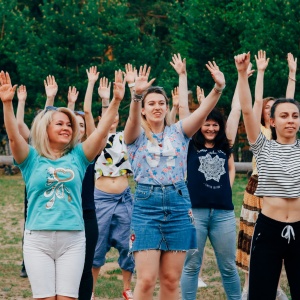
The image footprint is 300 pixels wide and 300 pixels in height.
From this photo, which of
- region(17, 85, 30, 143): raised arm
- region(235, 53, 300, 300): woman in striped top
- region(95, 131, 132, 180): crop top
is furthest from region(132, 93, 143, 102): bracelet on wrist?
region(95, 131, 132, 180): crop top

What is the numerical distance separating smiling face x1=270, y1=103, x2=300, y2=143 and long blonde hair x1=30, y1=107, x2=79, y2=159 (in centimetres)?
160

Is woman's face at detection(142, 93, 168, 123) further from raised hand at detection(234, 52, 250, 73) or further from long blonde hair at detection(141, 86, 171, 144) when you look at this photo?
raised hand at detection(234, 52, 250, 73)

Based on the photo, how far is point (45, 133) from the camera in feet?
18.0

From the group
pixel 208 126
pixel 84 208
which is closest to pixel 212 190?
pixel 208 126

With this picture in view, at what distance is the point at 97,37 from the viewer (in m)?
29.5

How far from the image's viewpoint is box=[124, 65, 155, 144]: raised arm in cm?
570

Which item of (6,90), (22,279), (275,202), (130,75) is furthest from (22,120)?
(22,279)

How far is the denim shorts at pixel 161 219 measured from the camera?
579 centimetres

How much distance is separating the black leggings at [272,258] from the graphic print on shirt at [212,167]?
1456mm

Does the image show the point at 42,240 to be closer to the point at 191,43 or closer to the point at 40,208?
the point at 40,208

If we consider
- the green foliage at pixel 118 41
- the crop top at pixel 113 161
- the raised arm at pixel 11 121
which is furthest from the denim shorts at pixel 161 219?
the green foliage at pixel 118 41

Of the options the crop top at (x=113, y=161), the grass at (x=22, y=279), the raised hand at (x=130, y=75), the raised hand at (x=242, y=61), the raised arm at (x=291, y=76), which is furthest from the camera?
the grass at (x=22, y=279)

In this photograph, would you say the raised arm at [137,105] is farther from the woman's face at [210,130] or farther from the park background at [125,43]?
the park background at [125,43]

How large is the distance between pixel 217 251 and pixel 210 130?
45.5 inches
